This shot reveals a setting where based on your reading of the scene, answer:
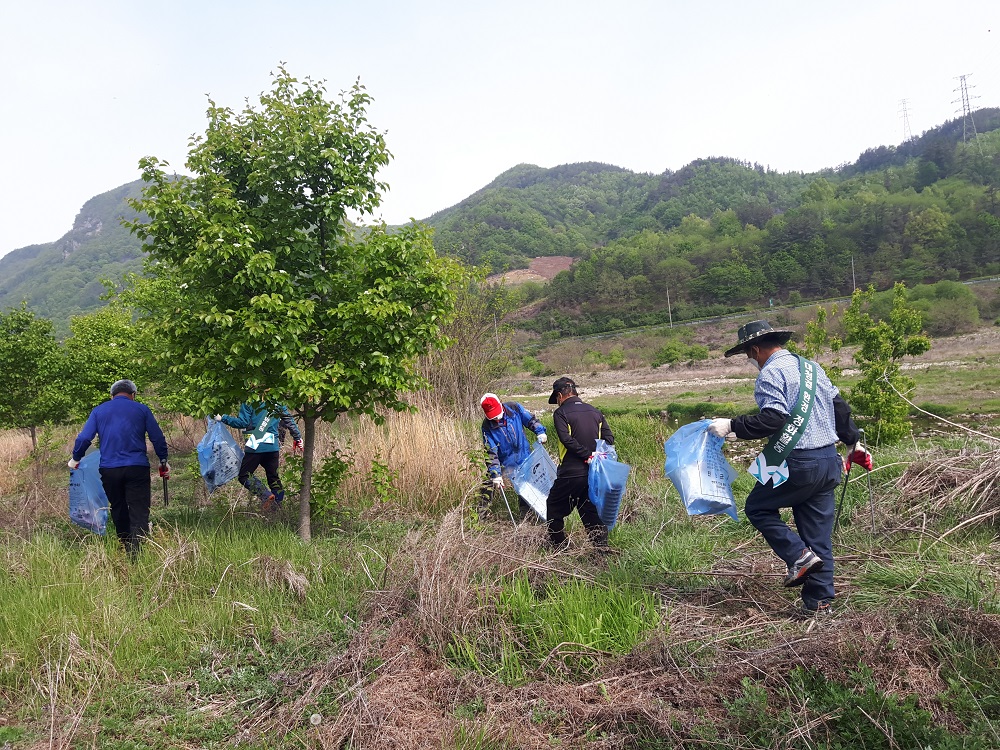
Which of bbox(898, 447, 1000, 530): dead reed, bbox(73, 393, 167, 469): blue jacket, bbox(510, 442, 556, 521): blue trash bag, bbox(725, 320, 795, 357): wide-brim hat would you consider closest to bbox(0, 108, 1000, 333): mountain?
bbox(510, 442, 556, 521): blue trash bag

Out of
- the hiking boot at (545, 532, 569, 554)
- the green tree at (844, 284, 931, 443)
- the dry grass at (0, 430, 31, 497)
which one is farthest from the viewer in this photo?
the dry grass at (0, 430, 31, 497)

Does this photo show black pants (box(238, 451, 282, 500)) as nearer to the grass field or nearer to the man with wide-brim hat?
the grass field

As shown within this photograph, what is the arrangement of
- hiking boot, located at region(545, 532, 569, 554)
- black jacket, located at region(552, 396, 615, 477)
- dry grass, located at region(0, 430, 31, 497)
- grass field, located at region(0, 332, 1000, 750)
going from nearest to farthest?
grass field, located at region(0, 332, 1000, 750) → hiking boot, located at region(545, 532, 569, 554) → black jacket, located at region(552, 396, 615, 477) → dry grass, located at region(0, 430, 31, 497)

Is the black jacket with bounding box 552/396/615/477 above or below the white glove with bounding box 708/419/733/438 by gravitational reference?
below

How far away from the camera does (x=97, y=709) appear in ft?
11.4

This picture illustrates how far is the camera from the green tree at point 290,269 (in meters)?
5.12

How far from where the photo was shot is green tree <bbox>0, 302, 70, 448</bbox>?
458 inches

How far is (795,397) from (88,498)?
623 centimetres

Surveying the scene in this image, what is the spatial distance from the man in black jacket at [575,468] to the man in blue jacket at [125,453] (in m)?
3.45

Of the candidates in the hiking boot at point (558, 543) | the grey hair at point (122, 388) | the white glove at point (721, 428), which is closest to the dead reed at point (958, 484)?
the white glove at point (721, 428)

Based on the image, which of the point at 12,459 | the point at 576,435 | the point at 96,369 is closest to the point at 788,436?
the point at 576,435

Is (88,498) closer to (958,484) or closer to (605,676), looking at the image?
(605,676)

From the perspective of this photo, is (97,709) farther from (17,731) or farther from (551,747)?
(551,747)

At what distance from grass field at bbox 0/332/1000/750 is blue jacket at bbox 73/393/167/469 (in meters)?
0.76
